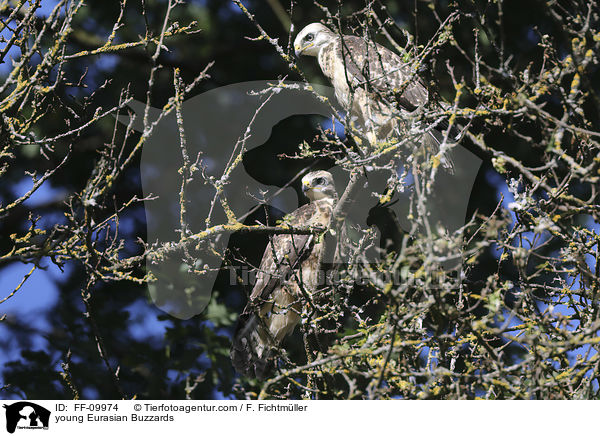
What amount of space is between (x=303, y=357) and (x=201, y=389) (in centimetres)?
112

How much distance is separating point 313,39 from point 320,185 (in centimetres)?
113

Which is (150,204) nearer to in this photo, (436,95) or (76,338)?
(76,338)

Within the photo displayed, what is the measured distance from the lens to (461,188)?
14.8 feet

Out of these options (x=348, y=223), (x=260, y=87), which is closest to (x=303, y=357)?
(x=348, y=223)

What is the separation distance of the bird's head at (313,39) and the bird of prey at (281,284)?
0.97 metres

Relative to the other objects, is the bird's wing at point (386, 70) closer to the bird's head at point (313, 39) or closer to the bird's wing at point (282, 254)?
the bird's head at point (313, 39)

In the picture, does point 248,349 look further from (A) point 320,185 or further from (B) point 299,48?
(B) point 299,48

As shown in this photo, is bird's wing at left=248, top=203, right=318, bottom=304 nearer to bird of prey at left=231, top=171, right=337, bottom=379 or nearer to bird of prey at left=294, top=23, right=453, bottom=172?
bird of prey at left=231, top=171, right=337, bottom=379

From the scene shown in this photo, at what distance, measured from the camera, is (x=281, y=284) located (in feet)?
11.7
